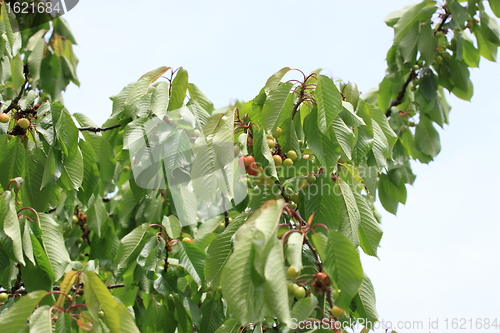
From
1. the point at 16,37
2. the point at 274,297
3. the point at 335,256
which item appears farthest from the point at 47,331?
the point at 16,37

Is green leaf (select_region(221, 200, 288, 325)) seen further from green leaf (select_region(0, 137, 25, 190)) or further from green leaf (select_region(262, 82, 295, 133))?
green leaf (select_region(0, 137, 25, 190))

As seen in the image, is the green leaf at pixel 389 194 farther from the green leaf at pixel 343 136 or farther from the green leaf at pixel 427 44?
the green leaf at pixel 343 136

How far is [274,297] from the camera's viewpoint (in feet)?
3.90

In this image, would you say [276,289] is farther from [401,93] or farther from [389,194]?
[401,93]

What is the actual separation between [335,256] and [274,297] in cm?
27

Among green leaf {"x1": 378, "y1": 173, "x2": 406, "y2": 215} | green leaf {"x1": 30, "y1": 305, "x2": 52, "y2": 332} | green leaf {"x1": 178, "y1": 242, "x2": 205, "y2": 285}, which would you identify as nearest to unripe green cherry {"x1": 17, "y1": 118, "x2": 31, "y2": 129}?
green leaf {"x1": 178, "y1": 242, "x2": 205, "y2": 285}

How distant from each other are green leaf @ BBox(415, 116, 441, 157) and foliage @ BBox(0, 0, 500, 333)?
2.06 m

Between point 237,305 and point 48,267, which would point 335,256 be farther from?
point 48,267

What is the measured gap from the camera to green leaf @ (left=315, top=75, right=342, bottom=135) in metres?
1.77

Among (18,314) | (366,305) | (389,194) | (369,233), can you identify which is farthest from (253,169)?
(389,194)

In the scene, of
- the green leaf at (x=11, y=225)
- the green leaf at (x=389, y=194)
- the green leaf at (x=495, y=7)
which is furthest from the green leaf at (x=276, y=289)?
the green leaf at (x=495, y=7)

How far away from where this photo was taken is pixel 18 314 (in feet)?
4.69

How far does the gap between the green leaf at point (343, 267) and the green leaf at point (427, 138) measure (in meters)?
Result: 3.12

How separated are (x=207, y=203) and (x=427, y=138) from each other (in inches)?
117
